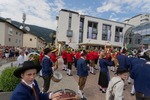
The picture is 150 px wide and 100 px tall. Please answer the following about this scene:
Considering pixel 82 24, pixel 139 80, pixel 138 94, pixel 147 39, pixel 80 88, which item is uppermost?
pixel 82 24

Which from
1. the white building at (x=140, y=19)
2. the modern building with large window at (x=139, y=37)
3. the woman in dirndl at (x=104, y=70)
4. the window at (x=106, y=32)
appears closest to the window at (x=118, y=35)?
the modern building with large window at (x=139, y=37)

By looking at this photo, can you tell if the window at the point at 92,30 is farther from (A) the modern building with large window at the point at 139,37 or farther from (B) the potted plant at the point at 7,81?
(B) the potted plant at the point at 7,81

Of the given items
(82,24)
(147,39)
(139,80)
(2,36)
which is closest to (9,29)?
(2,36)

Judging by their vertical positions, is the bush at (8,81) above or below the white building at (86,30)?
below

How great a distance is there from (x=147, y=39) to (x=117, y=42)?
18815 mm

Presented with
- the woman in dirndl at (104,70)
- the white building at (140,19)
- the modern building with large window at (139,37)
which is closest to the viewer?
the woman in dirndl at (104,70)

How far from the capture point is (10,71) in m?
6.59

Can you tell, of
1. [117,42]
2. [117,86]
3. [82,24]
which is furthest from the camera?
[117,42]

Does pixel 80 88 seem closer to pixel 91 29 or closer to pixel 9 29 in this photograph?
pixel 9 29

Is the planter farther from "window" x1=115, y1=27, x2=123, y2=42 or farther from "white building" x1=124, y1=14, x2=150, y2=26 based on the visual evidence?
"white building" x1=124, y1=14, x2=150, y2=26

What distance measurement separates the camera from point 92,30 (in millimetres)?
52406

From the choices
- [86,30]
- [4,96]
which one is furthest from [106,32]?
[4,96]

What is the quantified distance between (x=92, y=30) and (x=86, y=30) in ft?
6.13

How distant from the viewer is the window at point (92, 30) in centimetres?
5203
